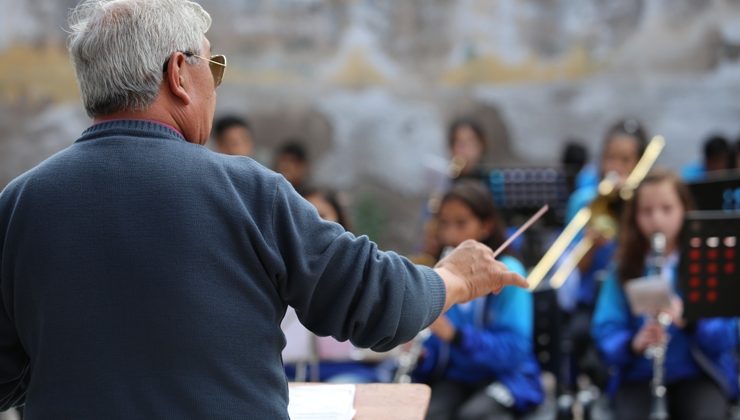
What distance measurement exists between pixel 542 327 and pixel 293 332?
134 cm

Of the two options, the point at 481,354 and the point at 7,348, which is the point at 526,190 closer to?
the point at 481,354

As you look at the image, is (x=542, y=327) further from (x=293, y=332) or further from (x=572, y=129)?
(x=572, y=129)

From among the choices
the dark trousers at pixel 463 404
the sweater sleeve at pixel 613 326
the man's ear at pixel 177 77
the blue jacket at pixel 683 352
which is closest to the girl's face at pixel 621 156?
the sweater sleeve at pixel 613 326

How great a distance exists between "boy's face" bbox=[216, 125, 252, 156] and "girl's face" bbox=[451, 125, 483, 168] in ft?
4.98

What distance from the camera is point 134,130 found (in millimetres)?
1897

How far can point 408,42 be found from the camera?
8945 millimetres

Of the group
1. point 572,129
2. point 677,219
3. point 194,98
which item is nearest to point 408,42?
point 572,129

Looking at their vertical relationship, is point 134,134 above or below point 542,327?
above

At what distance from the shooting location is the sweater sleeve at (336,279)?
186 centimetres

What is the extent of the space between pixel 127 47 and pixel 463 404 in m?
2.62

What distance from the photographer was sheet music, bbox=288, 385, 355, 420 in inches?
84.0

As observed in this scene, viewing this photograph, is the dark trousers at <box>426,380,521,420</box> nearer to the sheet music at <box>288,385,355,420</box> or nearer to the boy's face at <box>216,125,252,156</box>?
the sheet music at <box>288,385,355,420</box>

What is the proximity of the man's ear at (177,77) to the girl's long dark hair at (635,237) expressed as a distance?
9.20ft

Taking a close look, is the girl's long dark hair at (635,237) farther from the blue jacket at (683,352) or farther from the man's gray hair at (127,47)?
the man's gray hair at (127,47)
